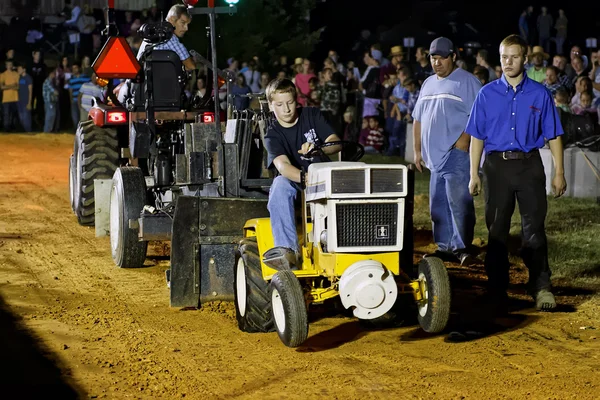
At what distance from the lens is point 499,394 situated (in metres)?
5.95

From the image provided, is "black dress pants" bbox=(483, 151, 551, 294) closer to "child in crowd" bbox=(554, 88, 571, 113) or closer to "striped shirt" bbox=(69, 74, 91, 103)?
"child in crowd" bbox=(554, 88, 571, 113)

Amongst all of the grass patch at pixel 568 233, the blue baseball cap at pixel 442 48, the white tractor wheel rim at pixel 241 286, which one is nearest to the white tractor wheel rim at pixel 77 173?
the grass patch at pixel 568 233

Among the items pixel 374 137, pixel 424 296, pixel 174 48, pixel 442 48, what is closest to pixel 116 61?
pixel 174 48

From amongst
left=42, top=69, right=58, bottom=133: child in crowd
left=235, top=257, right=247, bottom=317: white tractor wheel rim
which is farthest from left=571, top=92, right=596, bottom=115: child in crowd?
left=42, top=69, right=58, bottom=133: child in crowd

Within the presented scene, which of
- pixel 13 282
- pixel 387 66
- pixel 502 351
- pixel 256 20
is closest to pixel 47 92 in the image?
pixel 256 20

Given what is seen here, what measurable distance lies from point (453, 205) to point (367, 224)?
9.89 ft

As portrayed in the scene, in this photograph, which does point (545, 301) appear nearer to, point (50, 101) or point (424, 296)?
point (424, 296)

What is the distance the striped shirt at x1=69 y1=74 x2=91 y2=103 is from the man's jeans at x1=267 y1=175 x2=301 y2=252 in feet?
63.8

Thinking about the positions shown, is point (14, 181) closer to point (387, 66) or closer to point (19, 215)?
point (19, 215)

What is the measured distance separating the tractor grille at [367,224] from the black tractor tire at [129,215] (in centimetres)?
351

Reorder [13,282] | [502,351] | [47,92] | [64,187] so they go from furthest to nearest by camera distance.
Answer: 1. [47,92]
2. [64,187]
3. [13,282]
4. [502,351]

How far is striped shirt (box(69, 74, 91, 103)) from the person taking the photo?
25.9 meters

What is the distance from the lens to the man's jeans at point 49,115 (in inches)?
1038

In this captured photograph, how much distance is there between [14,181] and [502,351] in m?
11.6
